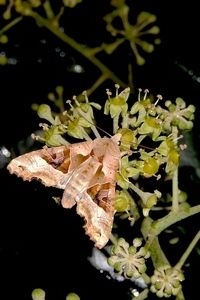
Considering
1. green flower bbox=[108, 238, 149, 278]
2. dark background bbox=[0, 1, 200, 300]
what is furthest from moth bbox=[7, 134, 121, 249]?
dark background bbox=[0, 1, 200, 300]

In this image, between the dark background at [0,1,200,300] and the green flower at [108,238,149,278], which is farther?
the dark background at [0,1,200,300]

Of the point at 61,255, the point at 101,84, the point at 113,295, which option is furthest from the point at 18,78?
the point at 113,295

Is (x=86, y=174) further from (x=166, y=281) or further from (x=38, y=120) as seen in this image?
(x=38, y=120)

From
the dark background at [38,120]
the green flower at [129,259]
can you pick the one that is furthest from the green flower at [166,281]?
the dark background at [38,120]

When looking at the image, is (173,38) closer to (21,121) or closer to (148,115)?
(21,121)

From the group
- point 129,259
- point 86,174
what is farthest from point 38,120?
point 129,259

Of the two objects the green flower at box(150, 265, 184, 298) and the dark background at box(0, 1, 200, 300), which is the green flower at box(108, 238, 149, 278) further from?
the dark background at box(0, 1, 200, 300)
